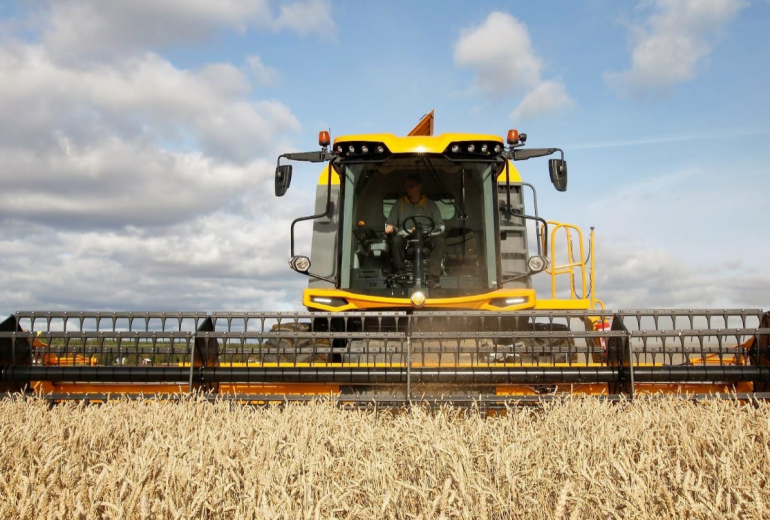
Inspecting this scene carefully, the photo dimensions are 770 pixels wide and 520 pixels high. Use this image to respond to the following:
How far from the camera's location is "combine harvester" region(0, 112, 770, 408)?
484cm

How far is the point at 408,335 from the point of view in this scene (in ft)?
15.7

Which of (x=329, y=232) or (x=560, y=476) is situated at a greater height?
(x=329, y=232)

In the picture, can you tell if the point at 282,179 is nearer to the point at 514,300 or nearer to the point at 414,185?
the point at 414,185

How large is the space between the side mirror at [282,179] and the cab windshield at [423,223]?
0.52m

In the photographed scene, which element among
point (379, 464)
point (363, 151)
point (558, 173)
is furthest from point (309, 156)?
point (379, 464)

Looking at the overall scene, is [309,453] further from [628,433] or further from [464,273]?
[464,273]

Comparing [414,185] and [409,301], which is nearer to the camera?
[409,301]

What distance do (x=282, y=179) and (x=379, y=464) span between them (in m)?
4.47

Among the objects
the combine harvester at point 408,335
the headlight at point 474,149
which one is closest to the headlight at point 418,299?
the combine harvester at point 408,335

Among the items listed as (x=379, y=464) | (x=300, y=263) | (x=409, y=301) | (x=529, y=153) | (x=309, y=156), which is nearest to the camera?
(x=379, y=464)

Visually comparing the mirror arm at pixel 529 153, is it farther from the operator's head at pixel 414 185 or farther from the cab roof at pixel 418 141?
the operator's head at pixel 414 185

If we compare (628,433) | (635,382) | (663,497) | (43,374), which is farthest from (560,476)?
(43,374)

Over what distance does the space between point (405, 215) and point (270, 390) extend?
2.15 metres

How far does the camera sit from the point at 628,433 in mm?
3359
